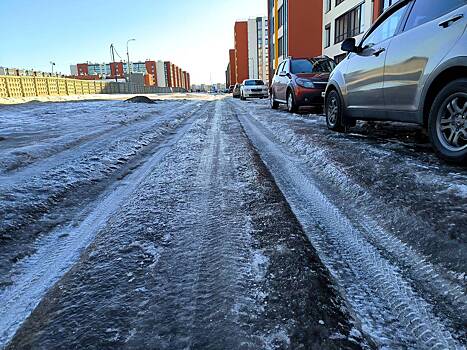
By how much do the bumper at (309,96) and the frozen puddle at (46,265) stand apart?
24.7 ft

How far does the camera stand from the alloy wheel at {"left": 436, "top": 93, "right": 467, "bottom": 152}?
3211 millimetres

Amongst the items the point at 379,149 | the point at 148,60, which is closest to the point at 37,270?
the point at 379,149

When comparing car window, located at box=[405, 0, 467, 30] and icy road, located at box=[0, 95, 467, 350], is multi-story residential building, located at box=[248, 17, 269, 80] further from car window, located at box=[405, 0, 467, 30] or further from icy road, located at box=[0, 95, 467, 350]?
icy road, located at box=[0, 95, 467, 350]

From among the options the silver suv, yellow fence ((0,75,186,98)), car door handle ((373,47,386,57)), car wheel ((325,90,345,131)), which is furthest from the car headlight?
yellow fence ((0,75,186,98))

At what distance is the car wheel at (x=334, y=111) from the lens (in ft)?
19.0

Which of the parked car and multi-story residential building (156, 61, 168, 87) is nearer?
the parked car

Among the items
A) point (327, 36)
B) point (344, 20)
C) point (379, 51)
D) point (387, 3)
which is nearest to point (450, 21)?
point (379, 51)

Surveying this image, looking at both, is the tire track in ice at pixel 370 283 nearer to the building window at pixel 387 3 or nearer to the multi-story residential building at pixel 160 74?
the building window at pixel 387 3

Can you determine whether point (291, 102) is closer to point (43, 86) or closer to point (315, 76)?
point (315, 76)

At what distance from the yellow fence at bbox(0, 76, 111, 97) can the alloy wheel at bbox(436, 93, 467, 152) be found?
93.1 feet

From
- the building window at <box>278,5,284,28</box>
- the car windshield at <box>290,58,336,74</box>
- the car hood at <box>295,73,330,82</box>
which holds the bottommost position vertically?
the car hood at <box>295,73,330,82</box>

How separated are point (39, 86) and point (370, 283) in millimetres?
33206

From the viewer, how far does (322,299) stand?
1.58 m

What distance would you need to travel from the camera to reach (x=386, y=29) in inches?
180
